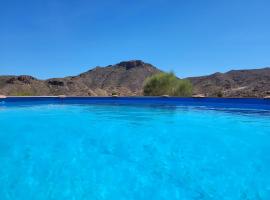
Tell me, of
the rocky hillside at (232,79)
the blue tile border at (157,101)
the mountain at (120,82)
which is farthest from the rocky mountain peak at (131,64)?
the blue tile border at (157,101)

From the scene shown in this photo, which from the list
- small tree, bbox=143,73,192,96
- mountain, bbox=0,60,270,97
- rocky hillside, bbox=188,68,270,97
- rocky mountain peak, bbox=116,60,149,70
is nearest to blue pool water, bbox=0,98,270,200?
small tree, bbox=143,73,192,96

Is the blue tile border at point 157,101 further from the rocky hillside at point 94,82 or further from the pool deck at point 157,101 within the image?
the rocky hillside at point 94,82

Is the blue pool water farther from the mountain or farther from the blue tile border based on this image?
the mountain

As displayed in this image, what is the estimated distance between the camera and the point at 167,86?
82.4ft

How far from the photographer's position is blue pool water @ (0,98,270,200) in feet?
11.5

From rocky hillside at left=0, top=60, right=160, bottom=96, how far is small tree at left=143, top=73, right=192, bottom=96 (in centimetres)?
1301

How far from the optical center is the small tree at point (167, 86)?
82.3ft

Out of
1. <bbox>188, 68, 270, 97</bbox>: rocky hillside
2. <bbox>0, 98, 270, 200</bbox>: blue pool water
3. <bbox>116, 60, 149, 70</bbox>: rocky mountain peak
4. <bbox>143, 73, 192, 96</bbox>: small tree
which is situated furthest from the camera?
<bbox>116, 60, 149, 70</bbox>: rocky mountain peak

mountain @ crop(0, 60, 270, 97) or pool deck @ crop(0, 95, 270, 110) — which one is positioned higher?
mountain @ crop(0, 60, 270, 97)

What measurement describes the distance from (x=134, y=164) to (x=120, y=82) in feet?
173

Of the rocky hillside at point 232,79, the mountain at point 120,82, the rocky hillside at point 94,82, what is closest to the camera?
the mountain at point 120,82

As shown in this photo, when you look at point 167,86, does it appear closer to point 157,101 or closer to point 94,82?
point 157,101

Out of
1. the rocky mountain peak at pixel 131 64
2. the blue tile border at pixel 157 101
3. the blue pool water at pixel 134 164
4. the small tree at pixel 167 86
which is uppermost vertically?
the rocky mountain peak at pixel 131 64

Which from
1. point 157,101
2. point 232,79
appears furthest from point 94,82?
point 157,101
